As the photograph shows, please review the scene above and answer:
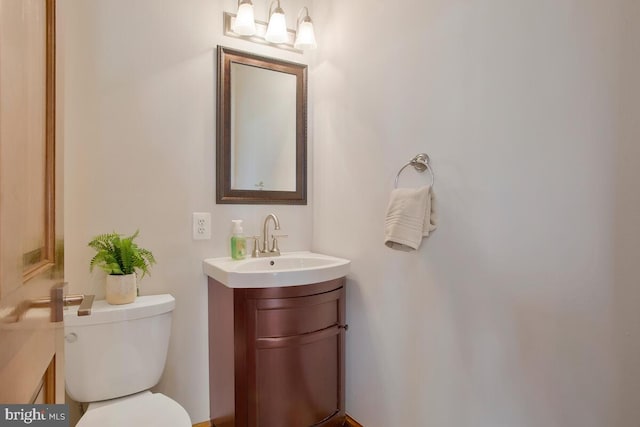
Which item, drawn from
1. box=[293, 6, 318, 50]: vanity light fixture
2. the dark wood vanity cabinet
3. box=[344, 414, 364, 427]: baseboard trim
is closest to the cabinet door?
the dark wood vanity cabinet

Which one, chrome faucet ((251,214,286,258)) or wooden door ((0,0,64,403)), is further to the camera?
chrome faucet ((251,214,286,258))

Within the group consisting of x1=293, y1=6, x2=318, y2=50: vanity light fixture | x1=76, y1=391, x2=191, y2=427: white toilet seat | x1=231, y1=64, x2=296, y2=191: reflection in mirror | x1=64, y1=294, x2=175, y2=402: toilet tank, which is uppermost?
x1=293, y1=6, x2=318, y2=50: vanity light fixture

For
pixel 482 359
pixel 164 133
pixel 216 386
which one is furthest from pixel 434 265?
pixel 164 133

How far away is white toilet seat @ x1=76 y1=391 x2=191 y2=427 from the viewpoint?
118 centimetres

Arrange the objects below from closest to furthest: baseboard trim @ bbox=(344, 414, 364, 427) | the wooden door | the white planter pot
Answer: the wooden door → the white planter pot → baseboard trim @ bbox=(344, 414, 364, 427)

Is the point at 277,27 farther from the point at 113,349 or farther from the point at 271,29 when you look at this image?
the point at 113,349

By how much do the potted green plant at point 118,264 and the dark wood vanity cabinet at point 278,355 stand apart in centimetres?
36

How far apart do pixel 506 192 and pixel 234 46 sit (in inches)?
59.4

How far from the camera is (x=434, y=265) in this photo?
1.34 meters

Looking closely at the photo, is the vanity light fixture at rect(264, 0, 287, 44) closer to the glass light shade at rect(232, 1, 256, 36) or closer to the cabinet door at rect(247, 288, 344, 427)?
the glass light shade at rect(232, 1, 256, 36)

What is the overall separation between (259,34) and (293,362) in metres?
1.67

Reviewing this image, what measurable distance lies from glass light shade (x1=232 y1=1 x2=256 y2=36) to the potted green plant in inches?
44.8

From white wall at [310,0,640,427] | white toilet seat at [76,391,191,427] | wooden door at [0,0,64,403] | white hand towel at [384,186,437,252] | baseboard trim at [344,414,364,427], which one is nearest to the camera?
wooden door at [0,0,64,403]

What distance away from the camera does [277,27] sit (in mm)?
1845
